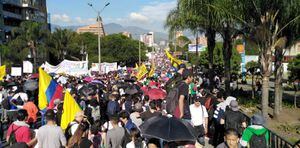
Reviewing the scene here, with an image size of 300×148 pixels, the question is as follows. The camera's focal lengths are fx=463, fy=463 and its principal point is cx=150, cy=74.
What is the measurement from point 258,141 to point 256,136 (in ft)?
0.29

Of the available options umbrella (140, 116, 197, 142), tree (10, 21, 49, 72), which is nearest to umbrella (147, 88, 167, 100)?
umbrella (140, 116, 197, 142)

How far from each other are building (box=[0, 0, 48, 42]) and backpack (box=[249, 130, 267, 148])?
60275mm

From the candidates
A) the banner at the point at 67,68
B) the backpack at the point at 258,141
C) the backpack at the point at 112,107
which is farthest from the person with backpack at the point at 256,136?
the banner at the point at 67,68

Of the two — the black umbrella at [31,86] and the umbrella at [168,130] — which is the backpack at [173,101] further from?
the black umbrella at [31,86]

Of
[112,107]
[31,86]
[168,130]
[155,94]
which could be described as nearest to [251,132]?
[168,130]

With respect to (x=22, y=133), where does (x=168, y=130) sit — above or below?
above

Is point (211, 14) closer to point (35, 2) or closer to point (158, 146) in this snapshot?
point (158, 146)

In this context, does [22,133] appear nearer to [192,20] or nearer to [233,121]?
[233,121]

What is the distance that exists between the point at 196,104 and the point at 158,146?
177 inches

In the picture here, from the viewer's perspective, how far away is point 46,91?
10586mm

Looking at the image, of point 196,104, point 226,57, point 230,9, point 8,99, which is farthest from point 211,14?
point 226,57

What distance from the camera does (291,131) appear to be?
15.8 meters

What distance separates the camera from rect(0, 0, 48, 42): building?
223 feet

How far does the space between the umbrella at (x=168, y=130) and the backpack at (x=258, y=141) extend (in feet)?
4.15
